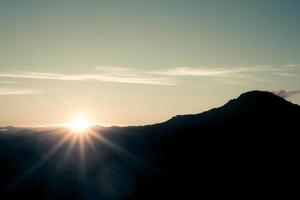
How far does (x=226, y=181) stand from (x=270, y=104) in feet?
146

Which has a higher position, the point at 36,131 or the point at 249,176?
the point at 36,131

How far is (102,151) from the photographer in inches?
4643

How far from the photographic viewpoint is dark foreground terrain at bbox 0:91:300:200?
325ft

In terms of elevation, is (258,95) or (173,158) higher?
(258,95)

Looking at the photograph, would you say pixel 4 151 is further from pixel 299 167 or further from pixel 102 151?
pixel 299 167

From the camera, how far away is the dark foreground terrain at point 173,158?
99062 millimetres

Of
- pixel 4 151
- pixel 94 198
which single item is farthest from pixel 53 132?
pixel 94 198

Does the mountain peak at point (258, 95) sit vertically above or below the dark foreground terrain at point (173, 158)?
above

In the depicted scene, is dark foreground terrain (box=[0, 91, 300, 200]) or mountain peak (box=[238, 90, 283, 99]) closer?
dark foreground terrain (box=[0, 91, 300, 200])

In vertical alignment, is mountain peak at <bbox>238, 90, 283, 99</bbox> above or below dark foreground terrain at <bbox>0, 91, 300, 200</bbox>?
above

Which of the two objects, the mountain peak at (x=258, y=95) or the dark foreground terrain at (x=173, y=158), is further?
the mountain peak at (x=258, y=95)

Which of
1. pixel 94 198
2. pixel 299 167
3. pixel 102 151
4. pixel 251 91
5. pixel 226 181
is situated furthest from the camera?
pixel 251 91

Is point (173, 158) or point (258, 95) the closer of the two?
point (173, 158)

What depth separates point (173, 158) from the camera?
112 metres
